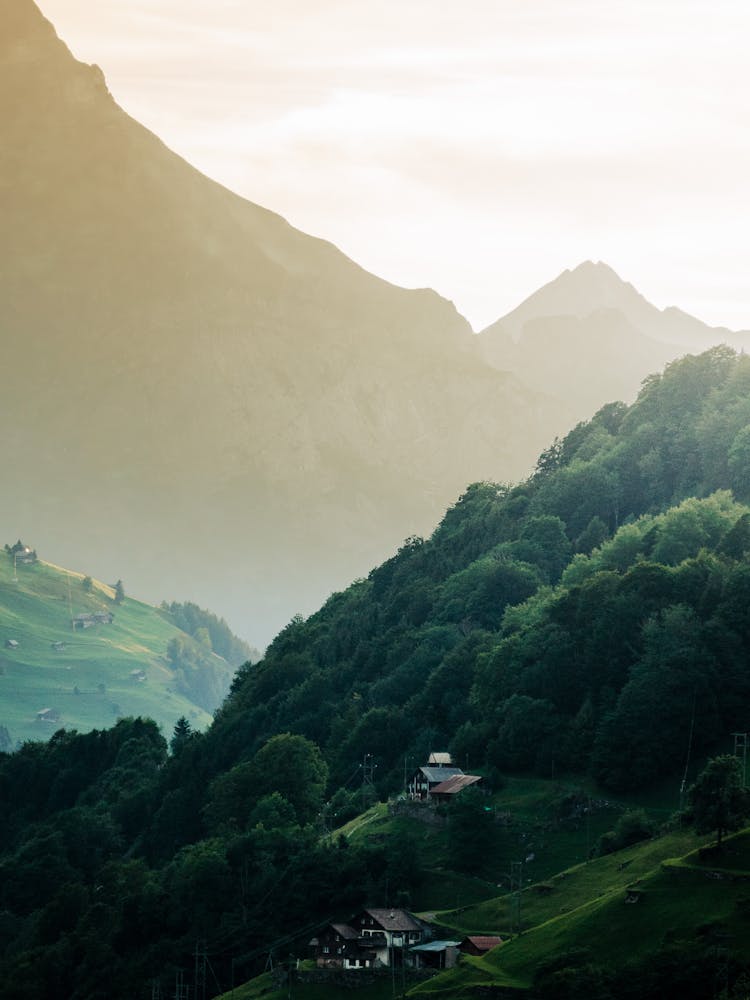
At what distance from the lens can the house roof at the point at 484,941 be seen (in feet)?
426

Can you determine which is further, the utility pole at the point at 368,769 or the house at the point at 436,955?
the utility pole at the point at 368,769

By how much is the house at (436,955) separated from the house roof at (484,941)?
3.96 ft

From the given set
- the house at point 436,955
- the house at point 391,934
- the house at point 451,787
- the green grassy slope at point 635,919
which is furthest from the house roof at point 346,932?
the house at point 451,787

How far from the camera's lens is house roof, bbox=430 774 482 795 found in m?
162

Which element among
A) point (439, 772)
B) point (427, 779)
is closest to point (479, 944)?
point (427, 779)

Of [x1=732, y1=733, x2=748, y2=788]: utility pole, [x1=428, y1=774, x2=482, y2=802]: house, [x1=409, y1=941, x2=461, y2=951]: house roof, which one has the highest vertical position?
[x1=732, y1=733, x2=748, y2=788]: utility pole

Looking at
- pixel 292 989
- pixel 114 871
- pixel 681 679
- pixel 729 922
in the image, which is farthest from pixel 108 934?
pixel 729 922

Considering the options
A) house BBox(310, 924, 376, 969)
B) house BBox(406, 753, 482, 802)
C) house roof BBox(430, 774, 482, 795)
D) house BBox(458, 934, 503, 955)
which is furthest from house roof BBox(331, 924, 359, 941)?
house roof BBox(430, 774, 482, 795)

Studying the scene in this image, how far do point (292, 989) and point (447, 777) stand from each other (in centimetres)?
3561

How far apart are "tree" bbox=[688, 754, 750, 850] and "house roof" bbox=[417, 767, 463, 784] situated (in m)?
38.7

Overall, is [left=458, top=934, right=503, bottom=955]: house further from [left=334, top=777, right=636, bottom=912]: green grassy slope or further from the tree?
the tree

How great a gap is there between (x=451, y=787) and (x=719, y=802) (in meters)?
38.0

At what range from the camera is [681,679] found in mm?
161125

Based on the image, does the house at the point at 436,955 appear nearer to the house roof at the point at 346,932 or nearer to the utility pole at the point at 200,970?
the house roof at the point at 346,932
